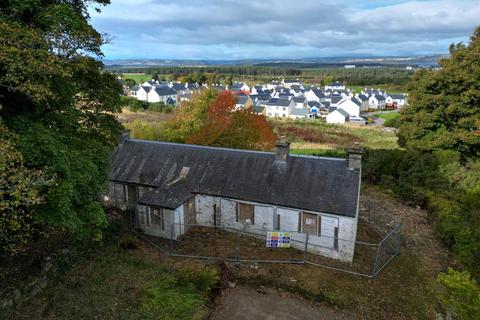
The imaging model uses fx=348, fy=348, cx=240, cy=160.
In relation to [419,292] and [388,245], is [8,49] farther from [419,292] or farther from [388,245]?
[388,245]

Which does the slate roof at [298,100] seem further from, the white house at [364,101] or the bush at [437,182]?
the bush at [437,182]

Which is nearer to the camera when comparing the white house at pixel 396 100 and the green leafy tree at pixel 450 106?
the green leafy tree at pixel 450 106

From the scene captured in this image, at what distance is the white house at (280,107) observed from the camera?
10312 centimetres

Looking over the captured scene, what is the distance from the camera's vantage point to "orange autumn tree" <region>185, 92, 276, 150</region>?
2969 cm

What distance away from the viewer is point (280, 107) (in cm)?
10412

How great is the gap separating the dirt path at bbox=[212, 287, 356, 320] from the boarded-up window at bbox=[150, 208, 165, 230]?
6046 mm

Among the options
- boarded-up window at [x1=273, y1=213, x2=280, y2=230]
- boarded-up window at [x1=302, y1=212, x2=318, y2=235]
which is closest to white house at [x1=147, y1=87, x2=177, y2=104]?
boarded-up window at [x1=273, y1=213, x2=280, y2=230]

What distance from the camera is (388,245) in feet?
67.2

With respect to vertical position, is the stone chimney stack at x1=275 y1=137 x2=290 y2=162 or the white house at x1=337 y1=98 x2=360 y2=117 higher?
the stone chimney stack at x1=275 y1=137 x2=290 y2=162

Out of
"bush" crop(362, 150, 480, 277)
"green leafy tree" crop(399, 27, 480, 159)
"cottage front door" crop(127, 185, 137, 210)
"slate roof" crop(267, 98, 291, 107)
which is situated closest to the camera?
"bush" crop(362, 150, 480, 277)

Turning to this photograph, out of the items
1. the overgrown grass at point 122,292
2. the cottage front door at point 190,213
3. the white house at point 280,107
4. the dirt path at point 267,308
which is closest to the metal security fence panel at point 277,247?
the cottage front door at point 190,213

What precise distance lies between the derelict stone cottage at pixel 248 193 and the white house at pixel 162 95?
3399 inches

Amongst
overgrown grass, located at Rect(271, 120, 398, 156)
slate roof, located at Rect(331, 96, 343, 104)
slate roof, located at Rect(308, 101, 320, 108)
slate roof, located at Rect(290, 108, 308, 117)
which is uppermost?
slate roof, located at Rect(331, 96, 343, 104)

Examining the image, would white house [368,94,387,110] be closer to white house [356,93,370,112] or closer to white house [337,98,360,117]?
white house [356,93,370,112]
